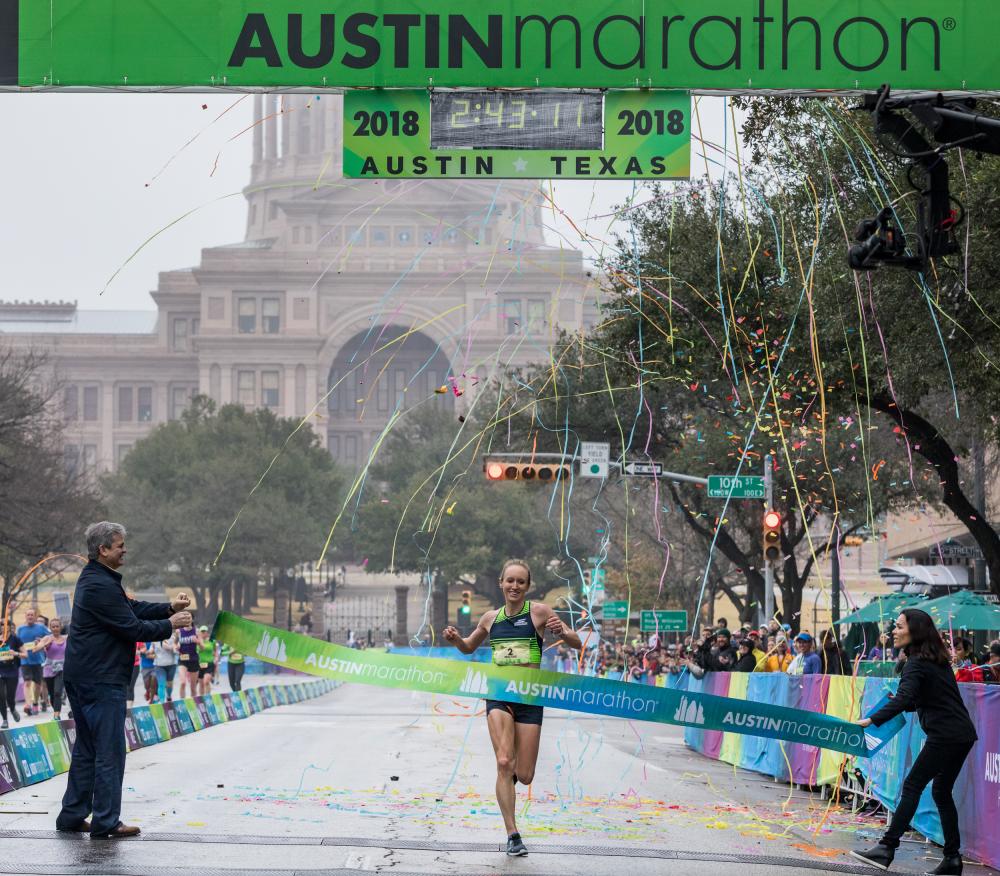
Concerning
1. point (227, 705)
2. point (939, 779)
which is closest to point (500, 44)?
point (939, 779)

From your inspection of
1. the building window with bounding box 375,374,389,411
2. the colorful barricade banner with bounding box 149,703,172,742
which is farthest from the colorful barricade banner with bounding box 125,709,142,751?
the building window with bounding box 375,374,389,411

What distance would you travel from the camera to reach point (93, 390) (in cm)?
13275

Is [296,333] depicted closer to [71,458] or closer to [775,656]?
[71,458]

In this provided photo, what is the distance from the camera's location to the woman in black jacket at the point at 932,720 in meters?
9.99

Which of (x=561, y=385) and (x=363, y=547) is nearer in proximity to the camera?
(x=561, y=385)

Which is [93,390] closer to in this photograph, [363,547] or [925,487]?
[363,547]

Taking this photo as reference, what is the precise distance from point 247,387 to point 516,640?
120 metres

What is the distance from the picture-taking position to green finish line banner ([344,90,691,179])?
1163cm

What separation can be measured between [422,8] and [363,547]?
248ft

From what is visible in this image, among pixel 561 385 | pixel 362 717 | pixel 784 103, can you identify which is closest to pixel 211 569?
pixel 561 385

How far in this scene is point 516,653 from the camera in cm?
1000

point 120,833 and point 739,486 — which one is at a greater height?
point 739,486

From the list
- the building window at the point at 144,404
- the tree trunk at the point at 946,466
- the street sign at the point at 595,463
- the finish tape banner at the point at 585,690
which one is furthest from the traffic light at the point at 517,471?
the building window at the point at 144,404

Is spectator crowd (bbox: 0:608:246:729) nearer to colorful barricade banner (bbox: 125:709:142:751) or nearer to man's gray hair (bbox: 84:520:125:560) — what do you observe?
colorful barricade banner (bbox: 125:709:142:751)
